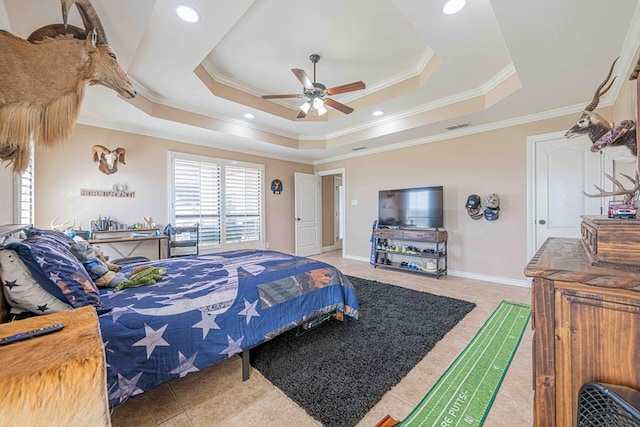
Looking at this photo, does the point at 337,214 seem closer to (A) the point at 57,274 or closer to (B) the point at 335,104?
(B) the point at 335,104

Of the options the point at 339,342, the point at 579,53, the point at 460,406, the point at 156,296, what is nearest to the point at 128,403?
the point at 156,296

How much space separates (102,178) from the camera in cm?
379

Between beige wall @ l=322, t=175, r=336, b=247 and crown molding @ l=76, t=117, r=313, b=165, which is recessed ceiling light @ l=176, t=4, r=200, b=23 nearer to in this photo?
crown molding @ l=76, t=117, r=313, b=165

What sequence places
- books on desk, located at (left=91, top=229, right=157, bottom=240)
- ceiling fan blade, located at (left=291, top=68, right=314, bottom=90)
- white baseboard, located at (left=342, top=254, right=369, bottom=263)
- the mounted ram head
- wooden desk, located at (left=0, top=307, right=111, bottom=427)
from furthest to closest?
white baseboard, located at (left=342, top=254, right=369, bottom=263)
books on desk, located at (left=91, top=229, right=157, bottom=240)
ceiling fan blade, located at (left=291, top=68, right=314, bottom=90)
the mounted ram head
wooden desk, located at (left=0, top=307, right=111, bottom=427)

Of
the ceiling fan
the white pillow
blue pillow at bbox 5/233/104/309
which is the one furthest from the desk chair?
the white pillow

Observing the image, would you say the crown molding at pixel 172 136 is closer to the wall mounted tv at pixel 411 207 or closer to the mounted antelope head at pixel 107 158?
the mounted antelope head at pixel 107 158

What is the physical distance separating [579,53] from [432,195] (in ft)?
8.05

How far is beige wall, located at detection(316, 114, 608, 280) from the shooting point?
380 cm

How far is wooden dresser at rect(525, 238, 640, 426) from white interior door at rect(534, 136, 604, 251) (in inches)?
138

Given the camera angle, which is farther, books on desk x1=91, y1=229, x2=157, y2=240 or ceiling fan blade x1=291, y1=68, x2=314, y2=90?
books on desk x1=91, y1=229, x2=157, y2=240

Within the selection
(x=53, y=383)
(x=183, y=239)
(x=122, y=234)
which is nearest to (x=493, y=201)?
(x=53, y=383)

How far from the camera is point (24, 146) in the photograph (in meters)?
1.13

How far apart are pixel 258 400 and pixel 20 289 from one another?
1370 millimetres

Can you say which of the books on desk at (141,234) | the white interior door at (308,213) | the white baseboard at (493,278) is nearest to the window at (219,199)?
the books on desk at (141,234)
